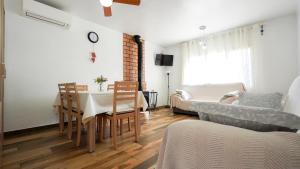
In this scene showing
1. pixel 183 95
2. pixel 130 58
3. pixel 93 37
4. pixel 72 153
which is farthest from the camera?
pixel 130 58

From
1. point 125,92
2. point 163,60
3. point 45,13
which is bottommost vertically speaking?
point 125,92

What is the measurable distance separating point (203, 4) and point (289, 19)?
2126mm

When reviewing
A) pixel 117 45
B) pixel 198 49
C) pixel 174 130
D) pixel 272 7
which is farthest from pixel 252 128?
pixel 198 49

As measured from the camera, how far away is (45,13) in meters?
2.43

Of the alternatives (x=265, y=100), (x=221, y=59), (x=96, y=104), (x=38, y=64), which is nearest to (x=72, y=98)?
(x=96, y=104)

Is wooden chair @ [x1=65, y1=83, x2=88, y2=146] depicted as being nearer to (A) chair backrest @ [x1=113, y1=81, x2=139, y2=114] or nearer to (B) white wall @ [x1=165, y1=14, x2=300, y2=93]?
(A) chair backrest @ [x1=113, y1=81, x2=139, y2=114]

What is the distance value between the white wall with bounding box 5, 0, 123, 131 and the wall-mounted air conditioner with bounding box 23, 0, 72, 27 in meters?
0.20

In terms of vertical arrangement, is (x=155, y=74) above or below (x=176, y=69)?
below

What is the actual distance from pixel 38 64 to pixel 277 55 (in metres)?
4.96

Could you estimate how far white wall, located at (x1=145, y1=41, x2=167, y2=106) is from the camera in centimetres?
473

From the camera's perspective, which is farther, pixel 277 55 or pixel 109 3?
pixel 277 55

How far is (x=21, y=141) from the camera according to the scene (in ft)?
6.70

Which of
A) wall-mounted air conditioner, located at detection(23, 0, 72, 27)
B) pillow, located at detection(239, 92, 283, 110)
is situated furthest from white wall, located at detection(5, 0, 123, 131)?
pillow, located at detection(239, 92, 283, 110)

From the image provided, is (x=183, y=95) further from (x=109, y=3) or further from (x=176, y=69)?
(x=109, y=3)
